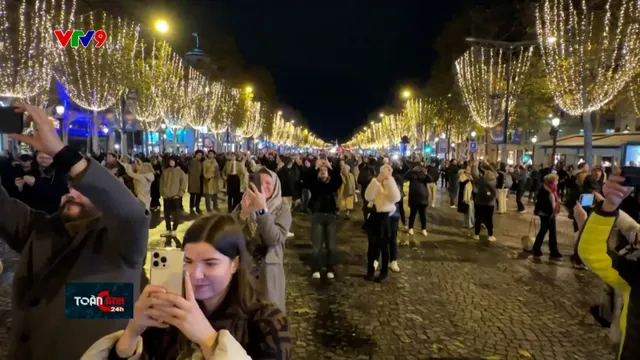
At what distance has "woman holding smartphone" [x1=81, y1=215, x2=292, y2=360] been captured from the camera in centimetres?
169

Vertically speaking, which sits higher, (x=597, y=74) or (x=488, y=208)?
(x=597, y=74)

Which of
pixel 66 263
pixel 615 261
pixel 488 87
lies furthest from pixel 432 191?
pixel 66 263

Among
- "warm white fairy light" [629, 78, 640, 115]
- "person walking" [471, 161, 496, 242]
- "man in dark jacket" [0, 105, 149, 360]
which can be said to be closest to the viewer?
"man in dark jacket" [0, 105, 149, 360]

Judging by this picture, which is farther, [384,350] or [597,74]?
[597,74]

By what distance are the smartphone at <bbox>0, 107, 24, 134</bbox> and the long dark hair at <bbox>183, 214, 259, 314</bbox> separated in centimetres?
97

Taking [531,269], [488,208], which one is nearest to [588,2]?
[488,208]

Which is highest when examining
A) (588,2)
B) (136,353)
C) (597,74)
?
(588,2)

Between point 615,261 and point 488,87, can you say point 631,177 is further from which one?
point 488,87

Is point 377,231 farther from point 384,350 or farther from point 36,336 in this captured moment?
point 36,336

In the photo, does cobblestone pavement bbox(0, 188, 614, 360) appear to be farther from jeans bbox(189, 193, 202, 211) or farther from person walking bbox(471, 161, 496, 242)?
jeans bbox(189, 193, 202, 211)

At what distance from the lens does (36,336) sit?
2.56 metres

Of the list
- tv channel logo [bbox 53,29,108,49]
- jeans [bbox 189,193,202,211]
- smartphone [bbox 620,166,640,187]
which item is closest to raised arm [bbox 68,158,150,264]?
smartphone [bbox 620,166,640,187]

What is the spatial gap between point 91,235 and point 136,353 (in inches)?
37.8

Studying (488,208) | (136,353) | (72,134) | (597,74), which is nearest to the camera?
(136,353)
